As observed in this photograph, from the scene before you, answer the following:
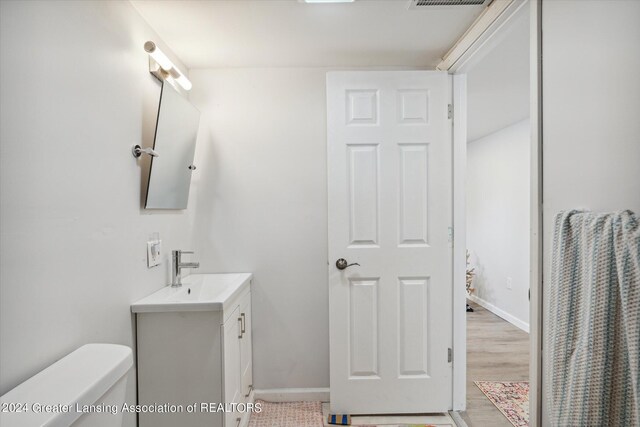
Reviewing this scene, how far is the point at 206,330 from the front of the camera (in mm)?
1506

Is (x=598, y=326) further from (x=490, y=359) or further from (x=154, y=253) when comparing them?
(x=490, y=359)

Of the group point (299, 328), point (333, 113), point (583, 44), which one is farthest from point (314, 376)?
point (583, 44)

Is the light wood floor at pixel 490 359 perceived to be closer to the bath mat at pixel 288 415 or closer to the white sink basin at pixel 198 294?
the bath mat at pixel 288 415

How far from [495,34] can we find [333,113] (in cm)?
95

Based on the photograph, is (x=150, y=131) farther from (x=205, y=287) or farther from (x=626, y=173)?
(x=626, y=173)

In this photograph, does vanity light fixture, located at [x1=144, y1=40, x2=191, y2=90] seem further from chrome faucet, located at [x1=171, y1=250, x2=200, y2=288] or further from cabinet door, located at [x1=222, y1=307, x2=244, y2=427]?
cabinet door, located at [x1=222, y1=307, x2=244, y2=427]

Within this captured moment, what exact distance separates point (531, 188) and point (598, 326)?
63 cm

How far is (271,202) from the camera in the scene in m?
2.31

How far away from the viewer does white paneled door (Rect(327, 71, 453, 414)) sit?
2.11 metres

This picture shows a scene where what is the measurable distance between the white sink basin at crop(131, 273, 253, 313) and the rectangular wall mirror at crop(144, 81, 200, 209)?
0.46 m

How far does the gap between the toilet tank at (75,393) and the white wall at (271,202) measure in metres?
1.28

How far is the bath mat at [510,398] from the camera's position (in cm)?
214

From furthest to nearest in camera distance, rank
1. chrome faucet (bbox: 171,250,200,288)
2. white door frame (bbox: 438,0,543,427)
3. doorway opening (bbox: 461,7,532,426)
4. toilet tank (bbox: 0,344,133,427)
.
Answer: doorway opening (bbox: 461,7,532,426) → chrome faucet (bbox: 171,250,200,288) → white door frame (bbox: 438,0,543,427) → toilet tank (bbox: 0,344,133,427)

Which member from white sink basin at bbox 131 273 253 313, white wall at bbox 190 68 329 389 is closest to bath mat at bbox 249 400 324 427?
white wall at bbox 190 68 329 389
